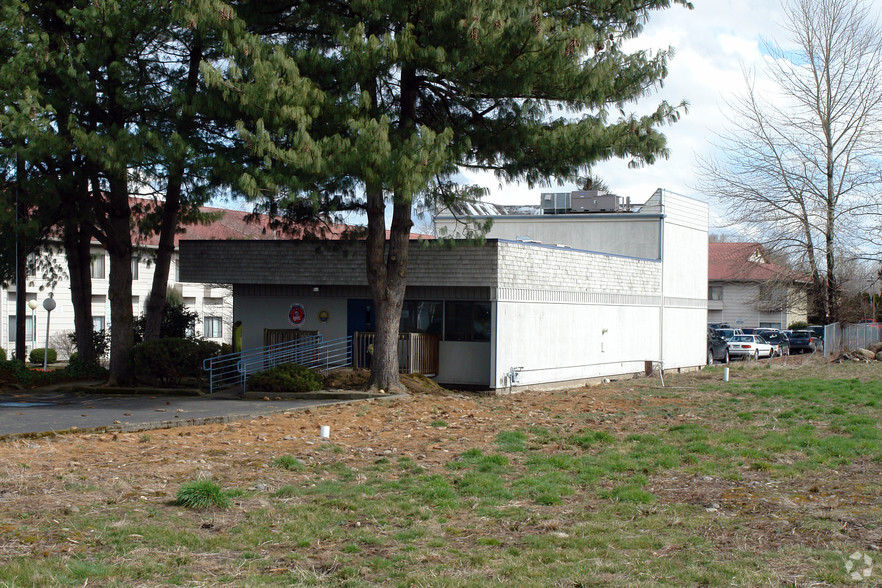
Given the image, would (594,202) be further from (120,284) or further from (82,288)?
(82,288)

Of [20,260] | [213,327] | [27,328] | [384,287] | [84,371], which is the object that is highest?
[20,260]

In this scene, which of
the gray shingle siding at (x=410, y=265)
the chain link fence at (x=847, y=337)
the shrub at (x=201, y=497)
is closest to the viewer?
the shrub at (x=201, y=497)

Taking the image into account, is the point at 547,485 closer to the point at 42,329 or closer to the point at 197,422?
the point at 197,422

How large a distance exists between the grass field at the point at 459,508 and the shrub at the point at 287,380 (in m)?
6.42

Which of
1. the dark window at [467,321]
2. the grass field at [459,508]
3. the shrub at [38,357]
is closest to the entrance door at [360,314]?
the dark window at [467,321]

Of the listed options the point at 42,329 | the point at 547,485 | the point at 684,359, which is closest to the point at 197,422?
the point at 547,485

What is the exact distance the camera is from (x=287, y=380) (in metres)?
22.1

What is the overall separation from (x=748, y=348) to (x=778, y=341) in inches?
357

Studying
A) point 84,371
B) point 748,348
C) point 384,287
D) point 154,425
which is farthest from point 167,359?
point 748,348

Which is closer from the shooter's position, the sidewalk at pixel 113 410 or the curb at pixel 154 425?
the curb at pixel 154 425

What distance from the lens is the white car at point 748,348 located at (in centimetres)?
4512

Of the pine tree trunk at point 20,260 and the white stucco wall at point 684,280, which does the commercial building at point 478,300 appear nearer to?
the white stucco wall at point 684,280

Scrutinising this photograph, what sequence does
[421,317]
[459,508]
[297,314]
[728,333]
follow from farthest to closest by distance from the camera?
[728,333] → [297,314] → [421,317] → [459,508]

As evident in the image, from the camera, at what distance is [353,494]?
379 inches
